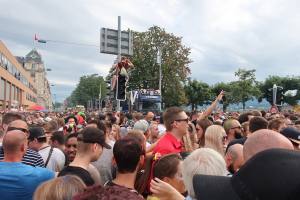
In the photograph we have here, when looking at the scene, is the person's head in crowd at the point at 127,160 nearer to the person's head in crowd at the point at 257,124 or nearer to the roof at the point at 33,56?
the person's head in crowd at the point at 257,124

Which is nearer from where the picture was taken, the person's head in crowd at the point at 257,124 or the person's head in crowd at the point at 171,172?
the person's head in crowd at the point at 171,172

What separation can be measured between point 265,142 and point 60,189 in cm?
142

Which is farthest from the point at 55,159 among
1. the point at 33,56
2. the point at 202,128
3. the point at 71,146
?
the point at 33,56

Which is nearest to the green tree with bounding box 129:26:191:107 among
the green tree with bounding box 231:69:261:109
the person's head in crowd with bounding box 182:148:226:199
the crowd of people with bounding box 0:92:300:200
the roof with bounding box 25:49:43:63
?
the green tree with bounding box 231:69:261:109

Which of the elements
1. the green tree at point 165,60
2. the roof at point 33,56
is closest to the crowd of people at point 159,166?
the green tree at point 165,60

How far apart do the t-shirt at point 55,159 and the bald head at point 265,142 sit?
4.12 metres

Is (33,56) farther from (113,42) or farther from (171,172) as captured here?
(171,172)

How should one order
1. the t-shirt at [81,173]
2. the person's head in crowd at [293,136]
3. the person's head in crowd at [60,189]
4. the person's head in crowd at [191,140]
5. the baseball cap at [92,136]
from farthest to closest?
the person's head in crowd at [191,140] < the person's head in crowd at [293,136] < the baseball cap at [92,136] < the t-shirt at [81,173] < the person's head in crowd at [60,189]

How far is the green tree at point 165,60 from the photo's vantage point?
47.1 metres

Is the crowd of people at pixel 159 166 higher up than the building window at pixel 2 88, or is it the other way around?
the building window at pixel 2 88

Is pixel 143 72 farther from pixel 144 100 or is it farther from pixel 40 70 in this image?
pixel 40 70

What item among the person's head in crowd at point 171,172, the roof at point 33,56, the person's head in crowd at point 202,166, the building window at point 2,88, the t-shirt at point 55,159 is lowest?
the t-shirt at point 55,159

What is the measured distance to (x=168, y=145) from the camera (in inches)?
191

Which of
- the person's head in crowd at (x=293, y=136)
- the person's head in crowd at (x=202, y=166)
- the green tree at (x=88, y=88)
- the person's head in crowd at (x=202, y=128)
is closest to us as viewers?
the person's head in crowd at (x=202, y=166)
